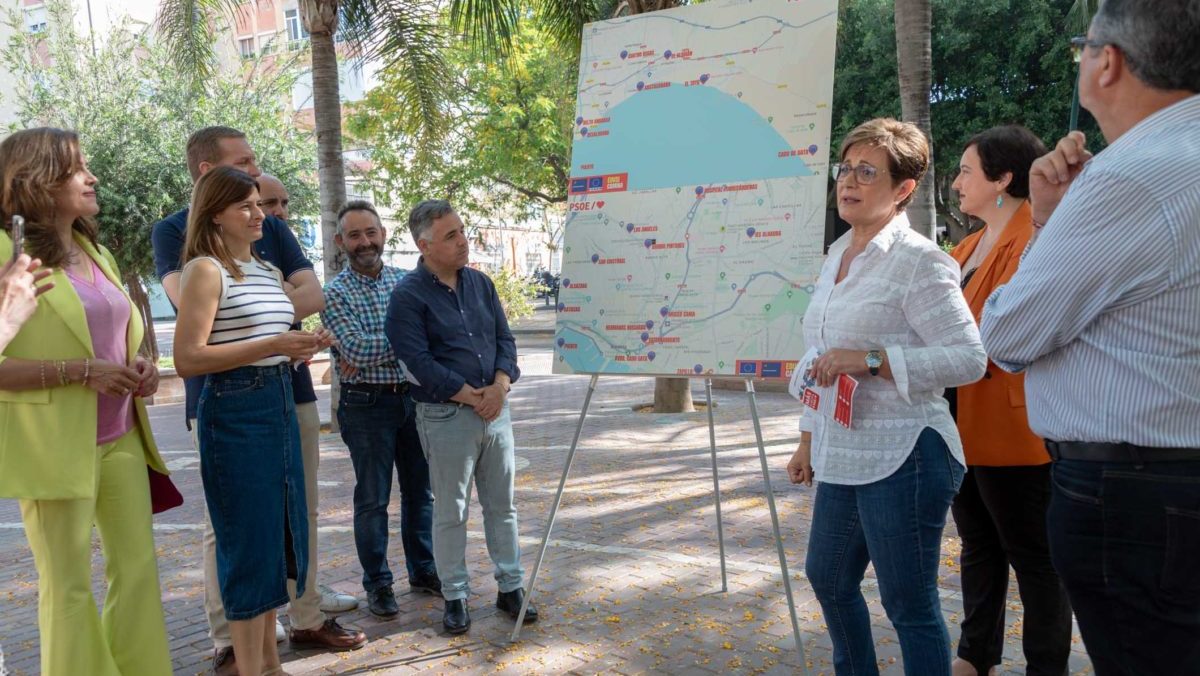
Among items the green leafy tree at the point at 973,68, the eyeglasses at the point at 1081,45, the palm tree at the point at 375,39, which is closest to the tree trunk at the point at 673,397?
the palm tree at the point at 375,39

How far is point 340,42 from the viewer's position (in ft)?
35.8

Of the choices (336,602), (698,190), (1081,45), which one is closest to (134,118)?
(336,602)

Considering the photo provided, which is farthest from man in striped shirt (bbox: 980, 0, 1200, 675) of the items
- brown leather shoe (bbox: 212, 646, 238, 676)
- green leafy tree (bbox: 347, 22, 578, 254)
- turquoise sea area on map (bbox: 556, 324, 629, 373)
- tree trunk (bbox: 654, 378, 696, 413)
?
green leafy tree (bbox: 347, 22, 578, 254)

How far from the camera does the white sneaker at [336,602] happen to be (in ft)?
16.2

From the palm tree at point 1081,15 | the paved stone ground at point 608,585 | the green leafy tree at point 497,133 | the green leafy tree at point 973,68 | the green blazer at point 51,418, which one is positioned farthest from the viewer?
the green leafy tree at point 497,133

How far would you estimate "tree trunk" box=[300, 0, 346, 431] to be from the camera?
32.9 ft

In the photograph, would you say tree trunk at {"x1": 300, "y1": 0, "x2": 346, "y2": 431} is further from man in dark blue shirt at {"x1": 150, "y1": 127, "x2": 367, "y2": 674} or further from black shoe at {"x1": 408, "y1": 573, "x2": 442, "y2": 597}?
man in dark blue shirt at {"x1": 150, "y1": 127, "x2": 367, "y2": 674}

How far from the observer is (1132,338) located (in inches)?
77.0

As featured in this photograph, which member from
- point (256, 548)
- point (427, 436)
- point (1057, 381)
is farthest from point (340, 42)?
point (1057, 381)

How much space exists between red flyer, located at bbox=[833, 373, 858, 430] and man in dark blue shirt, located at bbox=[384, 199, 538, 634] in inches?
77.9

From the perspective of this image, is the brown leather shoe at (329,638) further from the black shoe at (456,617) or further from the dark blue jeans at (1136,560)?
the dark blue jeans at (1136,560)

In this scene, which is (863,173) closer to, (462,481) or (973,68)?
(462,481)

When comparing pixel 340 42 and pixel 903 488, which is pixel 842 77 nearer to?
pixel 340 42

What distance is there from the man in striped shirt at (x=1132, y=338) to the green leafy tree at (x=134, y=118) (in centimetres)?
1667
